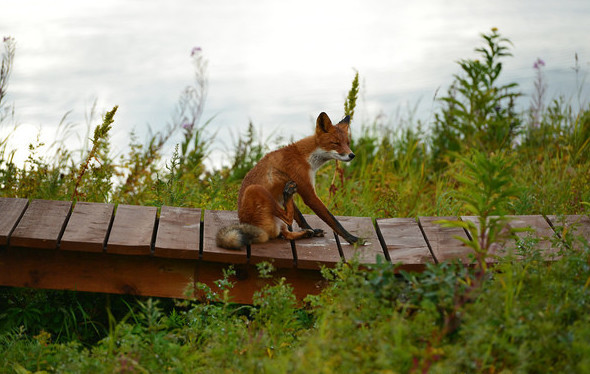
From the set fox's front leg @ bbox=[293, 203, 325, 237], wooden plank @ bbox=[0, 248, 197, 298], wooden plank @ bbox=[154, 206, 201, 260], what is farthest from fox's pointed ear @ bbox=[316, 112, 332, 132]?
wooden plank @ bbox=[0, 248, 197, 298]

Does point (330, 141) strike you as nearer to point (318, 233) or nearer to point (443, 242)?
point (318, 233)

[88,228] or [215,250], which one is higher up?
[88,228]

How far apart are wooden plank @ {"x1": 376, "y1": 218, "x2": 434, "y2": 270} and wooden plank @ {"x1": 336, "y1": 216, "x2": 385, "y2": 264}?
8 centimetres

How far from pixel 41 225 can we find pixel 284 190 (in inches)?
78.9

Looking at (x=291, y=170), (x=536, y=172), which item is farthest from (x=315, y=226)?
(x=536, y=172)

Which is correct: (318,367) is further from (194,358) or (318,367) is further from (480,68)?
(480,68)

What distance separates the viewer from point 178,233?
204 inches

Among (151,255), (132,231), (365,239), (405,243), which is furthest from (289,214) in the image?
(132,231)

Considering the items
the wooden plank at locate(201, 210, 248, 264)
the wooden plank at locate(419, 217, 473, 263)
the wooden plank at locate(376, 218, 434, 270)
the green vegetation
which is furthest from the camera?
the wooden plank at locate(419, 217, 473, 263)

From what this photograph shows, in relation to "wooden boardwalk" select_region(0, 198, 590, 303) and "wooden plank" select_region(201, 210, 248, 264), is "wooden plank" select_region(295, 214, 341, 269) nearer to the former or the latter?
"wooden boardwalk" select_region(0, 198, 590, 303)

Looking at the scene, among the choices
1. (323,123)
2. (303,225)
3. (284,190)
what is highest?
(323,123)

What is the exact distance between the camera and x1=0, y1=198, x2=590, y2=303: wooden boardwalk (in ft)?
15.9

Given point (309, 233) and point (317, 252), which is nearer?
point (317, 252)

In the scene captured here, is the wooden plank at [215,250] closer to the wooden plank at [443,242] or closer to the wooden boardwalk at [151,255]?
the wooden boardwalk at [151,255]
